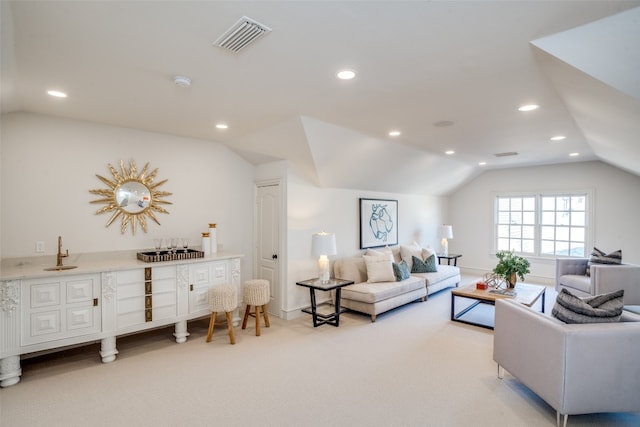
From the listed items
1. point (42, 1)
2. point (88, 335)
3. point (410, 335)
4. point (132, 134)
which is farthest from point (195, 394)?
point (132, 134)

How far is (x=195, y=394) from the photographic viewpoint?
264cm

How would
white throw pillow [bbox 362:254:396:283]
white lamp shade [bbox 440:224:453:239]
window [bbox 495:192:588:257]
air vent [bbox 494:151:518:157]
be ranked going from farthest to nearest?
white lamp shade [bbox 440:224:453:239] → window [bbox 495:192:588:257] → air vent [bbox 494:151:518:157] → white throw pillow [bbox 362:254:396:283]

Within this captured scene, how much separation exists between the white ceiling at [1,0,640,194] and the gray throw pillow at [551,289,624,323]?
137 centimetres

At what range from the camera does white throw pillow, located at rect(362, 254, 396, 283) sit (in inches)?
194

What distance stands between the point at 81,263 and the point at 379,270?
3.89 m

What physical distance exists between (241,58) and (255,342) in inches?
119

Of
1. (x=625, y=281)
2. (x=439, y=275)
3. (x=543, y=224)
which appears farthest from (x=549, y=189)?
(x=439, y=275)

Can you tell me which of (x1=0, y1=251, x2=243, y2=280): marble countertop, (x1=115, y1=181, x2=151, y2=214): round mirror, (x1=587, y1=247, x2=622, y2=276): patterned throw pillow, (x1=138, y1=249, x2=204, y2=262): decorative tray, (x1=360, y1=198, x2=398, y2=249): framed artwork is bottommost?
(x1=587, y1=247, x2=622, y2=276): patterned throw pillow

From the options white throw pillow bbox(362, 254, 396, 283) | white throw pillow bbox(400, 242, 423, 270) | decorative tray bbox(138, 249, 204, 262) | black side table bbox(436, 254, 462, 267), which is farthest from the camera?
black side table bbox(436, 254, 462, 267)

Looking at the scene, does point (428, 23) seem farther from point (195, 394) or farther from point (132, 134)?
point (132, 134)

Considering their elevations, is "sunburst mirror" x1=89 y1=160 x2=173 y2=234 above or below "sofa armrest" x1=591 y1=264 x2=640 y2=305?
above

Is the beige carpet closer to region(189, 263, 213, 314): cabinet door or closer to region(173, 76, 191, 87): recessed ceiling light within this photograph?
region(189, 263, 213, 314): cabinet door

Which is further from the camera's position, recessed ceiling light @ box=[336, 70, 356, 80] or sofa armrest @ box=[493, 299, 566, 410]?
recessed ceiling light @ box=[336, 70, 356, 80]

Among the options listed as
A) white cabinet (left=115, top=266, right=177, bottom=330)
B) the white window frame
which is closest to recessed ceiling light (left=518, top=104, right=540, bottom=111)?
white cabinet (left=115, top=266, right=177, bottom=330)
